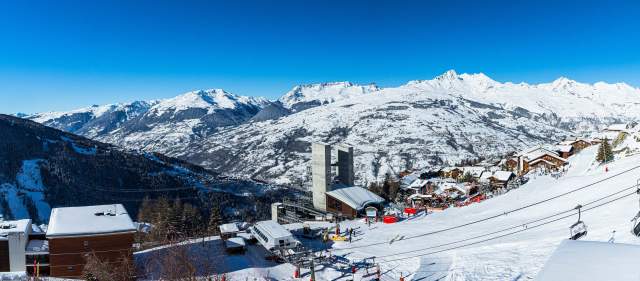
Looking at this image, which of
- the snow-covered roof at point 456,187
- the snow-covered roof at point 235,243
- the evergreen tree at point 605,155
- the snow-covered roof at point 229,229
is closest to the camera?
the snow-covered roof at point 235,243

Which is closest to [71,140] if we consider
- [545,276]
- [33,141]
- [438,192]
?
[33,141]

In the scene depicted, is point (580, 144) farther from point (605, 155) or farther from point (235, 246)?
point (235, 246)

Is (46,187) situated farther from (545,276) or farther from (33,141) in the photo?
(545,276)

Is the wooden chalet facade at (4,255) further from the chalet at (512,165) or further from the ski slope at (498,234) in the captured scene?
the chalet at (512,165)

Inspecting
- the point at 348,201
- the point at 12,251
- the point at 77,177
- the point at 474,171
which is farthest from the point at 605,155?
the point at 77,177

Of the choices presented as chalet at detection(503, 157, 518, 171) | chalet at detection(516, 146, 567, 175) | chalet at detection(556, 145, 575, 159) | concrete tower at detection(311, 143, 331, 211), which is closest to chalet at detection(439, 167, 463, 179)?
chalet at detection(503, 157, 518, 171)

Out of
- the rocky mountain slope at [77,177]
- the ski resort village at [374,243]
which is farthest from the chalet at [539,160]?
the rocky mountain slope at [77,177]
